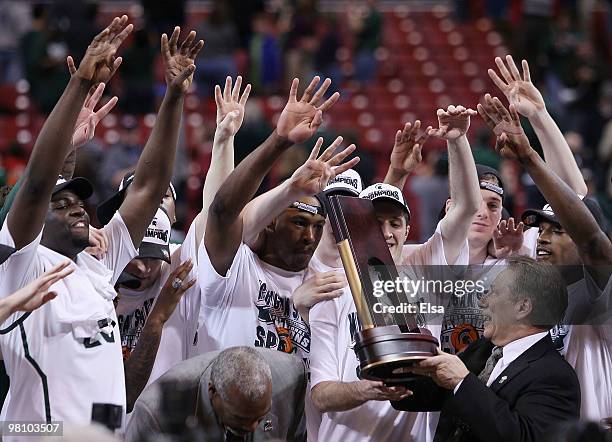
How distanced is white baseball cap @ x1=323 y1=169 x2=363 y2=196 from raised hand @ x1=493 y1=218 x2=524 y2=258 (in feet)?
2.05

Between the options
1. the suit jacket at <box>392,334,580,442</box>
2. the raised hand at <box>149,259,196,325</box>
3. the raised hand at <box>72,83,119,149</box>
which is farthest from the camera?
the raised hand at <box>72,83,119,149</box>

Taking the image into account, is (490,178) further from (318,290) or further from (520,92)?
(318,290)

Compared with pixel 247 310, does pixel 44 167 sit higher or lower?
A: higher

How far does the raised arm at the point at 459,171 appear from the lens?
15.5 feet

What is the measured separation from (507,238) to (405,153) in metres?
0.64

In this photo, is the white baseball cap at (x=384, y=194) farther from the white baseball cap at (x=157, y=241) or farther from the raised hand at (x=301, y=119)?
the white baseball cap at (x=157, y=241)

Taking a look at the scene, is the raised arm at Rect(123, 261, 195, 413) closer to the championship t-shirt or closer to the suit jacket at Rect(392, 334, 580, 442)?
the championship t-shirt

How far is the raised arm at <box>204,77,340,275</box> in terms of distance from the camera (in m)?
4.34

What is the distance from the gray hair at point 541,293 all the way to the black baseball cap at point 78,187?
159 cm

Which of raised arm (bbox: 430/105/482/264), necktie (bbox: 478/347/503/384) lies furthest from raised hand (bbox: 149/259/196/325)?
necktie (bbox: 478/347/503/384)

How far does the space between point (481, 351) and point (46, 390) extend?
1.60 m

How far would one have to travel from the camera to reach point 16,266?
13.1 ft

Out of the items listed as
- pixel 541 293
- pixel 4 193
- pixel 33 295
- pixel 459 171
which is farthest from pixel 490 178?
pixel 33 295

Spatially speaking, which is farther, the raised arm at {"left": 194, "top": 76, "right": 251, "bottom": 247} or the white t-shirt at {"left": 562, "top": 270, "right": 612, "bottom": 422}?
the raised arm at {"left": 194, "top": 76, "right": 251, "bottom": 247}
